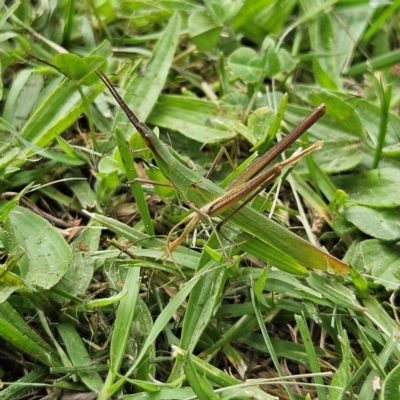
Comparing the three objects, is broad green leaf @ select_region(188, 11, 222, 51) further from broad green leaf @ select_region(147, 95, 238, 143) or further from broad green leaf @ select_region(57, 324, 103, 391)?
broad green leaf @ select_region(57, 324, 103, 391)

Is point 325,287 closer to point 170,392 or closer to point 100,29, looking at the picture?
point 170,392

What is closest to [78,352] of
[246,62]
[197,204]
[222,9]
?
[197,204]

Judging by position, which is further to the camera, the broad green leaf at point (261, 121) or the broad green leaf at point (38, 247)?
the broad green leaf at point (261, 121)

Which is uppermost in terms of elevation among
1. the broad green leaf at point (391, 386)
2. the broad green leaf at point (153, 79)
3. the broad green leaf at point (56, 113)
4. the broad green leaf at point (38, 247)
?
the broad green leaf at point (56, 113)

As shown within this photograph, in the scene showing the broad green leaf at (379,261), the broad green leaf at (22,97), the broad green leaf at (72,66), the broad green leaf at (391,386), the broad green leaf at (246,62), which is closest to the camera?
the broad green leaf at (391,386)

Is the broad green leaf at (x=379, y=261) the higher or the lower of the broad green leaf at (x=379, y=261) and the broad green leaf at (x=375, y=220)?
the lower

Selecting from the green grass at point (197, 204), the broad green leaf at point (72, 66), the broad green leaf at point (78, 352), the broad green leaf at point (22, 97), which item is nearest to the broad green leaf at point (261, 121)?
the green grass at point (197, 204)

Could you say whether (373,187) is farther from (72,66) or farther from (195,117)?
(72,66)

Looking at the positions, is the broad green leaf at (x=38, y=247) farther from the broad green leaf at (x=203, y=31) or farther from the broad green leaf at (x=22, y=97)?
the broad green leaf at (x=203, y=31)

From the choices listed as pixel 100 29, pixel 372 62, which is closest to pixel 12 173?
pixel 100 29
